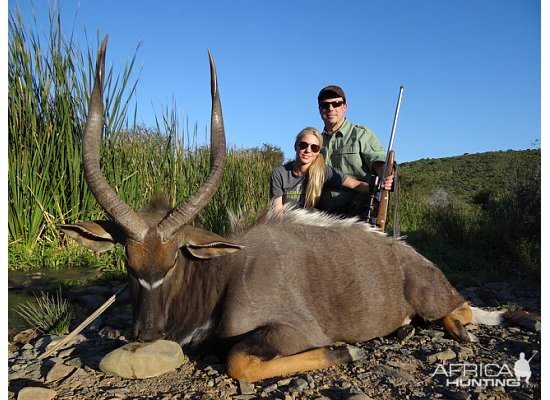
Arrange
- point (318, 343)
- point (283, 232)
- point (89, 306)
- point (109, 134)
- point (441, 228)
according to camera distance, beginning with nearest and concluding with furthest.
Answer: point (318, 343) → point (283, 232) → point (89, 306) → point (109, 134) → point (441, 228)

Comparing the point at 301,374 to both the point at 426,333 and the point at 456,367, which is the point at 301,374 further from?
the point at 426,333

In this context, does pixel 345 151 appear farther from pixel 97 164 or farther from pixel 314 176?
pixel 97 164

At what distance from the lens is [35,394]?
10.4ft

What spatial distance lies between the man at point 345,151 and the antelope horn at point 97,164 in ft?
10.6

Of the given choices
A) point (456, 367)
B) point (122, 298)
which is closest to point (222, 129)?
point (456, 367)

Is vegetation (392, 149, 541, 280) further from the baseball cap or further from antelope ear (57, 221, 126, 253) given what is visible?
antelope ear (57, 221, 126, 253)

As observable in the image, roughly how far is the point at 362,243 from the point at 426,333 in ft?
3.45

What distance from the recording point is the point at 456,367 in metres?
3.76

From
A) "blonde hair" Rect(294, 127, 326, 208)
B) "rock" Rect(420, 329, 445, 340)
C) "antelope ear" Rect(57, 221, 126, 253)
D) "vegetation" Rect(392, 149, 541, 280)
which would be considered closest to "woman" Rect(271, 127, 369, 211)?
"blonde hair" Rect(294, 127, 326, 208)

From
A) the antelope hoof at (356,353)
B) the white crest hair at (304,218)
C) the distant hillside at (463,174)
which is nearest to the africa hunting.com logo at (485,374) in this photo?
the antelope hoof at (356,353)

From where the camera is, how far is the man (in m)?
6.56

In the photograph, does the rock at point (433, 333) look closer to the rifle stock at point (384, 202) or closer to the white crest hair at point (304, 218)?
the white crest hair at point (304, 218)

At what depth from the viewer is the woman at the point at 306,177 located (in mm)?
5991

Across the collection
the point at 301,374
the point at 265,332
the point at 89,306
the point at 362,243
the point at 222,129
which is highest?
the point at 222,129
